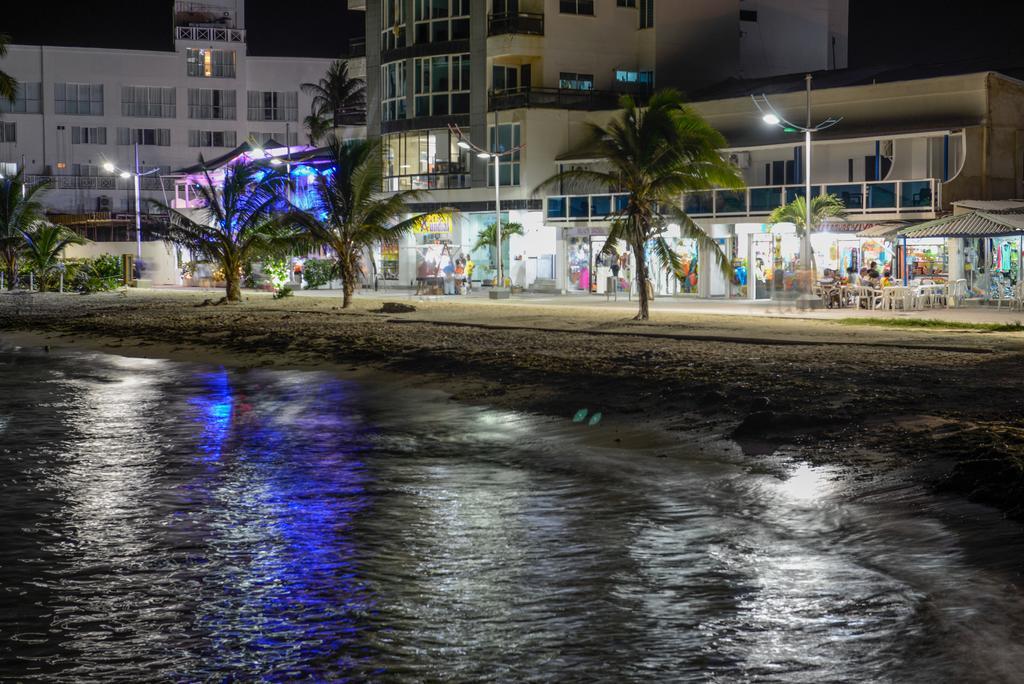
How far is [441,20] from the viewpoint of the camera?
57.3 m

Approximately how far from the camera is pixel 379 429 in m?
15.9

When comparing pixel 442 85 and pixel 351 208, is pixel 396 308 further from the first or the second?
pixel 442 85

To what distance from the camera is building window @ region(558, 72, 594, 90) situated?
55531 mm

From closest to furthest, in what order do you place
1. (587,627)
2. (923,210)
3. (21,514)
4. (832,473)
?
(587,627), (21,514), (832,473), (923,210)

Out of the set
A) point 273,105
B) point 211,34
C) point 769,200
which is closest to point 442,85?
point 769,200

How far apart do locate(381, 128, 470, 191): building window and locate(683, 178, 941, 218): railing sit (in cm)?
1626

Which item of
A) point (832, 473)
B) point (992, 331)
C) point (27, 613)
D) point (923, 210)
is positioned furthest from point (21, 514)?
point (923, 210)

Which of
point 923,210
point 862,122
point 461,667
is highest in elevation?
point 862,122

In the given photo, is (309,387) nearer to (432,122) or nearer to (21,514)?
(21,514)

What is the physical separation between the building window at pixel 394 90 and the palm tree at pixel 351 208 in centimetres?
1862

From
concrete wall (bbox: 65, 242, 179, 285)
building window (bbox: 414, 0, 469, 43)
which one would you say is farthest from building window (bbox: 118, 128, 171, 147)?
building window (bbox: 414, 0, 469, 43)

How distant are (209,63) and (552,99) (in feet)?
148

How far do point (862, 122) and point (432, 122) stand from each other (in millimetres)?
21844

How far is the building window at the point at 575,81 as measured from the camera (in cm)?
5553
